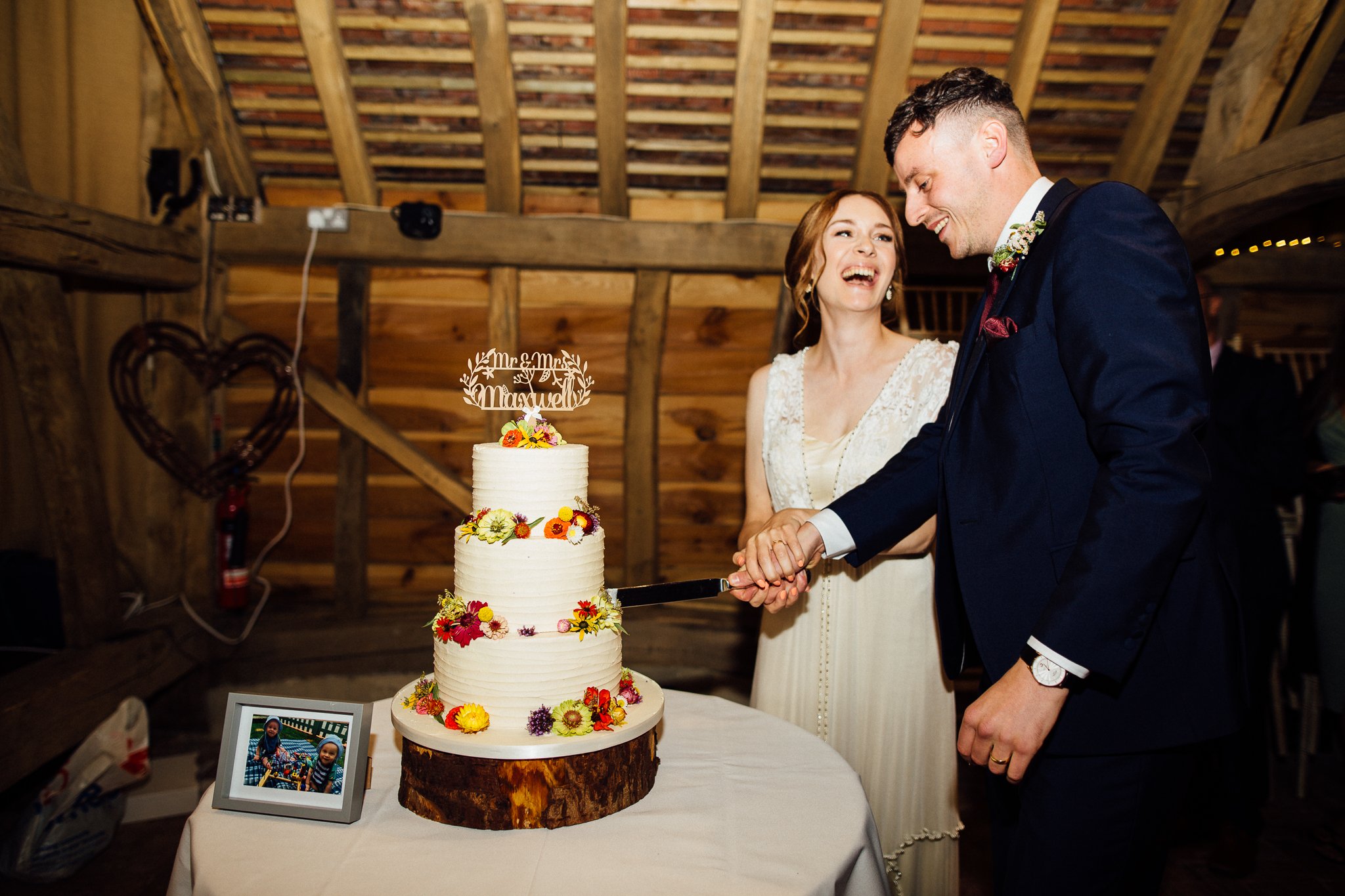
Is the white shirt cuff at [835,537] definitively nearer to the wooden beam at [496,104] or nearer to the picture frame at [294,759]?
the picture frame at [294,759]

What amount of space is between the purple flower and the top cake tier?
0.35 metres

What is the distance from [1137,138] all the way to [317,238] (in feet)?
13.6

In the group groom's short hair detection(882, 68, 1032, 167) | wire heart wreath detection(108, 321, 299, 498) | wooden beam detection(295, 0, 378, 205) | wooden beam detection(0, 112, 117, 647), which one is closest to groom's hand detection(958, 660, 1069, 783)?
groom's short hair detection(882, 68, 1032, 167)

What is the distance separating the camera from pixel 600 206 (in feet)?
14.7

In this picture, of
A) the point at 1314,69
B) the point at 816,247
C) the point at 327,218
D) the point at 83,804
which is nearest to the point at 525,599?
the point at 816,247

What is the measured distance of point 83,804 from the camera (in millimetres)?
3227

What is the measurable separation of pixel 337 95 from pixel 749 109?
1.97 m

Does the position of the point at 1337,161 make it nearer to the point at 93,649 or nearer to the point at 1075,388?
the point at 1075,388

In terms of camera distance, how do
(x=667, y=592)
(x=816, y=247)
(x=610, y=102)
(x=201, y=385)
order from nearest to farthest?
1. (x=667, y=592)
2. (x=816, y=247)
3. (x=610, y=102)
4. (x=201, y=385)

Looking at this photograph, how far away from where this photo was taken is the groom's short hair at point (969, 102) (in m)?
1.49

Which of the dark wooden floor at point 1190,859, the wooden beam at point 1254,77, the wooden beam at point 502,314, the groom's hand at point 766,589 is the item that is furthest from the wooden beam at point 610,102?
the dark wooden floor at point 1190,859

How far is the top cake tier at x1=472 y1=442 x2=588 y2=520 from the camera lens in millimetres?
1559

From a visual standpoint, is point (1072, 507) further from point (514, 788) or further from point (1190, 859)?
point (1190, 859)

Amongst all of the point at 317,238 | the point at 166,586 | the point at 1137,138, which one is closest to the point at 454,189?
the point at 317,238
